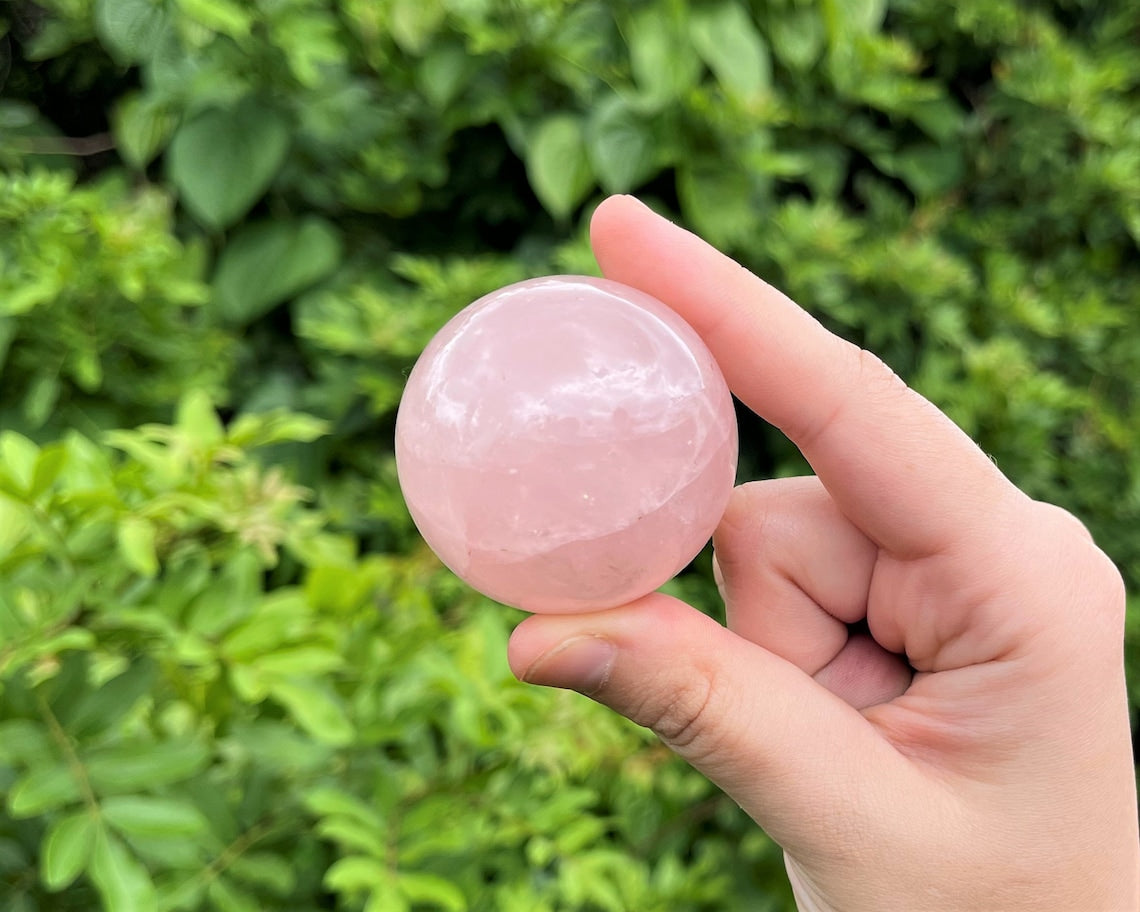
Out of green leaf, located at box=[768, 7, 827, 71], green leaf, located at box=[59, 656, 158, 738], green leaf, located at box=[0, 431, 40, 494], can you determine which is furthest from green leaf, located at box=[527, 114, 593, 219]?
green leaf, located at box=[59, 656, 158, 738]

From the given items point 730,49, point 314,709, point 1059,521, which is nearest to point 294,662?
point 314,709

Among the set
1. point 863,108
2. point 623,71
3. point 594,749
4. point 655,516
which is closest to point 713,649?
point 655,516

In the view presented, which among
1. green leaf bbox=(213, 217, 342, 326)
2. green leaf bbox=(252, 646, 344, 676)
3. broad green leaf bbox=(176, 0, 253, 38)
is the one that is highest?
broad green leaf bbox=(176, 0, 253, 38)

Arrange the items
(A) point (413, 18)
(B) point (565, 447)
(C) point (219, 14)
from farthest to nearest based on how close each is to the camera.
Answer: (A) point (413, 18) → (C) point (219, 14) → (B) point (565, 447)

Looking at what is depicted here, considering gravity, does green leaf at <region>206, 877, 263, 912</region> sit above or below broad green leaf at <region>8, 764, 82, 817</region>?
below

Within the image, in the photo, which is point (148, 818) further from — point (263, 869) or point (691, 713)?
point (691, 713)

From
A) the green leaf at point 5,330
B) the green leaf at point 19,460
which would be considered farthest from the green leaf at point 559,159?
the green leaf at point 19,460

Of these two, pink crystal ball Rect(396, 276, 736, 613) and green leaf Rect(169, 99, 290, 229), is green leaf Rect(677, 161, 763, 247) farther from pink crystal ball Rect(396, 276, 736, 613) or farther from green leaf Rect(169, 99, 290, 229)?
pink crystal ball Rect(396, 276, 736, 613)
